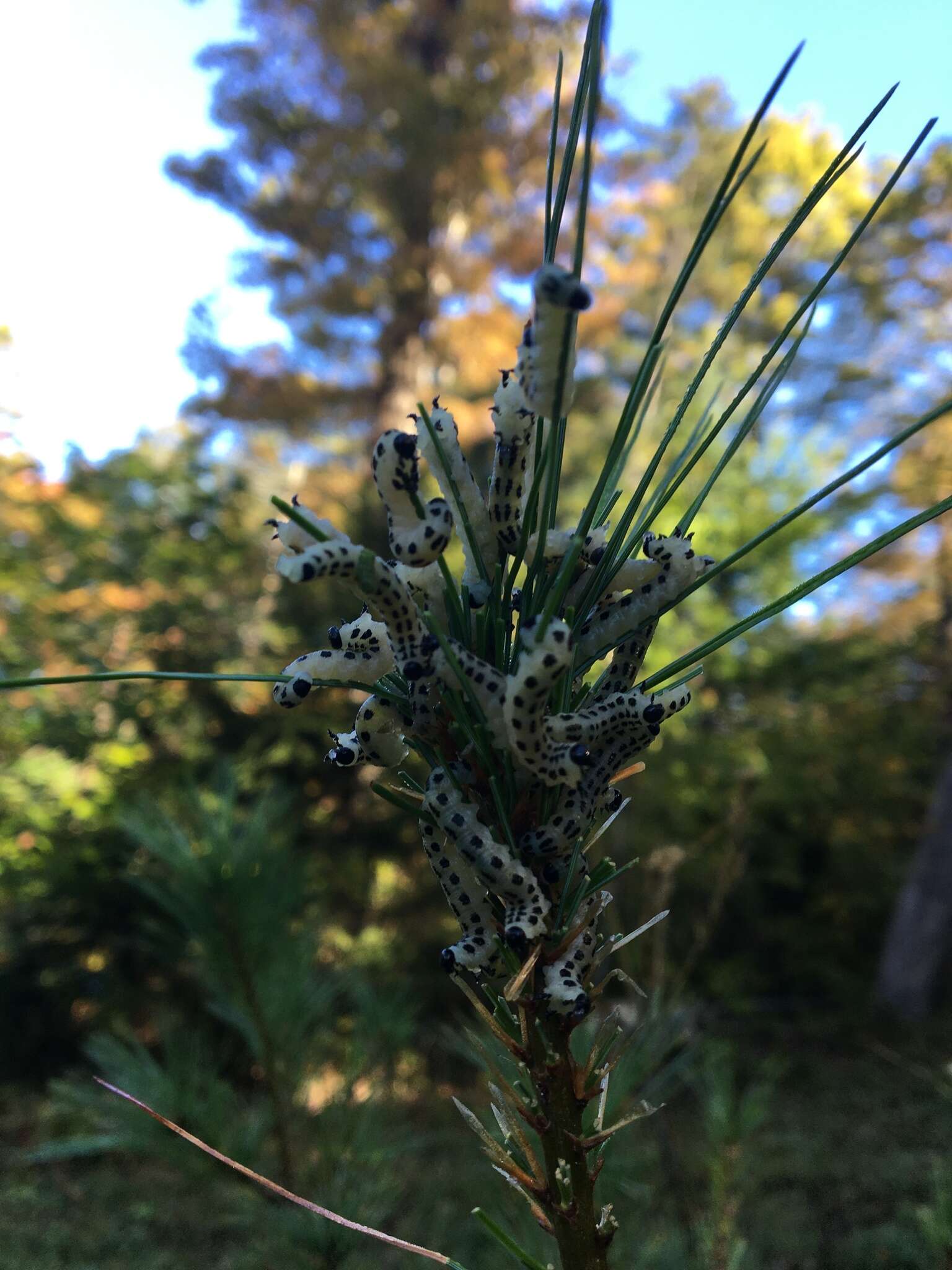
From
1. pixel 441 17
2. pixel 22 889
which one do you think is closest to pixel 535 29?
pixel 441 17

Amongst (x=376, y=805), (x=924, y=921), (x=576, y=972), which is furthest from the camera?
(x=924, y=921)

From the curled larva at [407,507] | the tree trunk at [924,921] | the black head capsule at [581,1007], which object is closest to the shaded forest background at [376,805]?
the tree trunk at [924,921]

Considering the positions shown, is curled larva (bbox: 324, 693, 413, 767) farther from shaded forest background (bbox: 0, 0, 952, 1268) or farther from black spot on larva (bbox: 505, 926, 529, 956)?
shaded forest background (bbox: 0, 0, 952, 1268)

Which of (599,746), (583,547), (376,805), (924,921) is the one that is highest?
(376,805)

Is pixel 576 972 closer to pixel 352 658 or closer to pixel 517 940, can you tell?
pixel 517 940

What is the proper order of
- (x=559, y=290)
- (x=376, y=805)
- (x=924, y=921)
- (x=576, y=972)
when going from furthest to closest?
(x=924, y=921), (x=376, y=805), (x=576, y=972), (x=559, y=290)

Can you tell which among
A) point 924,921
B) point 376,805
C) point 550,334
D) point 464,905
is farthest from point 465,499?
point 924,921

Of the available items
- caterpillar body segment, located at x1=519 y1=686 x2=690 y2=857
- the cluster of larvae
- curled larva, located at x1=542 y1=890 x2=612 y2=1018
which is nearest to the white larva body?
the cluster of larvae
